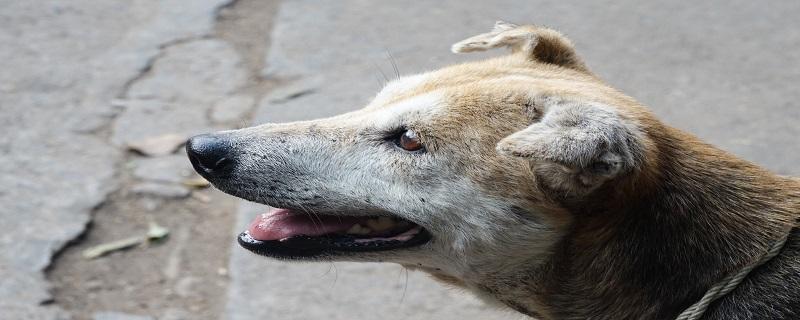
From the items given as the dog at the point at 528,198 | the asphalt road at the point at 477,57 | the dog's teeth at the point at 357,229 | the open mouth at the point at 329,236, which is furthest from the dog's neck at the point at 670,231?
the asphalt road at the point at 477,57

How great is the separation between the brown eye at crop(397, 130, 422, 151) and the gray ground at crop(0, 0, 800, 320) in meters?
0.79

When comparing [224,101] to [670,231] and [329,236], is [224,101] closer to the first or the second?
[329,236]

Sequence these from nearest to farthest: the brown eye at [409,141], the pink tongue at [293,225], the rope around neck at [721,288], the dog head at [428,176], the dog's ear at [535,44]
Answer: the rope around neck at [721,288] → the dog head at [428,176] → the brown eye at [409,141] → the pink tongue at [293,225] → the dog's ear at [535,44]

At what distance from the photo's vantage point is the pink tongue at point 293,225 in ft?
9.82

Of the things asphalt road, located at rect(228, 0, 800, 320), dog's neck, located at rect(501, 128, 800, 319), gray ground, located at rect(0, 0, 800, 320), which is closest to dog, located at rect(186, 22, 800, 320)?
dog's neck, located at rect(501, 128, 800, 319)

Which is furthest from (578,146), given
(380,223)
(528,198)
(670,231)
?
(380,223)

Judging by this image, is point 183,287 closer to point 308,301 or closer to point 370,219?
point 308,301

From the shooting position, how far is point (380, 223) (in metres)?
2.98

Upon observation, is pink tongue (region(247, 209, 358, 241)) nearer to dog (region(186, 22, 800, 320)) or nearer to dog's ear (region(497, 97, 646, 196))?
dog (region(186, 22, 800, 320))

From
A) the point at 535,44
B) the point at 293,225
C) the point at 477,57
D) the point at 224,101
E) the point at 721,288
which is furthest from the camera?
the point at 477,57

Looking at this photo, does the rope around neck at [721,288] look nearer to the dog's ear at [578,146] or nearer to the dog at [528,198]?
the dog at [528,198]

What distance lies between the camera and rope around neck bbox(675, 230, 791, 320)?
2623mm

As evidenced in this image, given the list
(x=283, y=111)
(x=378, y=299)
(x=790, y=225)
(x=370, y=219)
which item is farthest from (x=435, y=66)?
(x=790, y=225)

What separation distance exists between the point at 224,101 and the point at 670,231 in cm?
348
